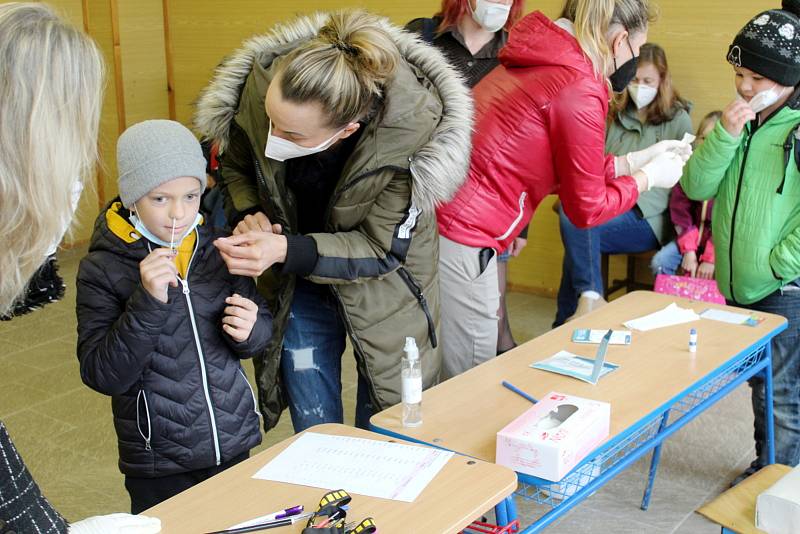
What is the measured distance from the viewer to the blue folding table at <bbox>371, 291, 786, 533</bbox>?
1.87 m

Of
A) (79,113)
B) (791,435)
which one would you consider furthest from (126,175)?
(791,435)

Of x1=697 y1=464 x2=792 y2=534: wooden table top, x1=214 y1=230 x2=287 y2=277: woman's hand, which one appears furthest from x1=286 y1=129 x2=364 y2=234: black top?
x1=697 y1=464 x2=792 y2=534: wooden table top

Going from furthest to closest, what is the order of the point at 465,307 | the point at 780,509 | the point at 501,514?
the point at 465,307
the point at 780,509
the point at 501,514

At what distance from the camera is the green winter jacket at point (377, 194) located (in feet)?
6.66

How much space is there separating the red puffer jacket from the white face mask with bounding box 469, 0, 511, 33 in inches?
23.1

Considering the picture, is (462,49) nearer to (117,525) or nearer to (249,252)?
(249,252)

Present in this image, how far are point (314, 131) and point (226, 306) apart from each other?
0.42 m

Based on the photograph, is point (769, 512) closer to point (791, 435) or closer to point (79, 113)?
point (791, 435)

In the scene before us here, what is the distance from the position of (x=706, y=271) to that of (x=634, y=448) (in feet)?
6.77

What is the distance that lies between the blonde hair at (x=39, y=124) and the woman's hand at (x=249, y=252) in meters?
0.70

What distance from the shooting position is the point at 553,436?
1.71 metres

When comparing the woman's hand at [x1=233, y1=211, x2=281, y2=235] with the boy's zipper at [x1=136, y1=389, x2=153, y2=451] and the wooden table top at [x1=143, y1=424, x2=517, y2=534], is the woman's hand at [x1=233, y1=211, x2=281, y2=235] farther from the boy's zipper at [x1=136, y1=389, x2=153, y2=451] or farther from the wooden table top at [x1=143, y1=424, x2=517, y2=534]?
the wooden table top at [x1=143, y1=424, x2=517, y2=534]

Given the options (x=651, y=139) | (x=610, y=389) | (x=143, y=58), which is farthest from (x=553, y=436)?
(x=143, y=58)

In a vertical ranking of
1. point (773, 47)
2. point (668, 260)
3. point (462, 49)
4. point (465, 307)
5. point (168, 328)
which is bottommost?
point (668, 260)
